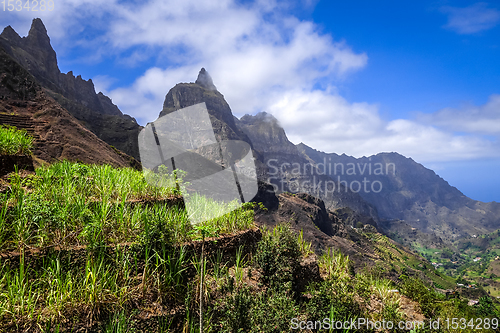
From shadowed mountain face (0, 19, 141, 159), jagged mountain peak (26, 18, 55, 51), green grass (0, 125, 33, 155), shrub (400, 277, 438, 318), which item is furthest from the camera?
jagged mountain peak (26, 18, 55, 51)

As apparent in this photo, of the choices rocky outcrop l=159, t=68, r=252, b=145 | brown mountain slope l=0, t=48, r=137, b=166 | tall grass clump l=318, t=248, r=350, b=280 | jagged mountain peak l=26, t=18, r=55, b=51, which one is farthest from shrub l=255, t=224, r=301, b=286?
rocky outcrop l=159, t=68, r=252, b=145

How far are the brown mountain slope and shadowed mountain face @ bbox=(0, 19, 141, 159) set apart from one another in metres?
28.0

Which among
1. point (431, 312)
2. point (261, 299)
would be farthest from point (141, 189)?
point (431, 312)

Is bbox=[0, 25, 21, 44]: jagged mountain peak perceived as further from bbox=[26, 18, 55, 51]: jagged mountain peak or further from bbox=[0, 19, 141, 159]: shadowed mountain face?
bbox=[26, 18, 55, 51]: jagged mountain peak

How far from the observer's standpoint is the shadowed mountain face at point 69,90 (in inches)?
2344

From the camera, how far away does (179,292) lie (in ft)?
14.9

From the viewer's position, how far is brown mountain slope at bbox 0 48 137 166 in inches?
723

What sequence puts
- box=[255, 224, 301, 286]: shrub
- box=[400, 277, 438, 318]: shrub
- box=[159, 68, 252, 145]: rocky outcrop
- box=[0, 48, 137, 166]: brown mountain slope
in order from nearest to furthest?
box=[255, 224, 301, 286]: shrub
box=[400, 277, 438, 318]: shrub
box=[0, 48, 137, 166]: brown mountain slope
box=[159, 68, 252, 145]: rocky outcrop

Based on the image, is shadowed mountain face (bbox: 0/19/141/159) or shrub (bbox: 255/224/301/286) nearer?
shrub (bbox: 255/224/301/286)

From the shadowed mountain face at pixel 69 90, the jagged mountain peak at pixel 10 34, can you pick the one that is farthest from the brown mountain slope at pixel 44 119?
the jagged mountain peak at pixel 10 34

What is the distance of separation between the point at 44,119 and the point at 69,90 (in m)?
111

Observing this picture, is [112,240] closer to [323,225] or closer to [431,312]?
[431,312]

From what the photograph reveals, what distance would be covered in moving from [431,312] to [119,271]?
7568 millimetres

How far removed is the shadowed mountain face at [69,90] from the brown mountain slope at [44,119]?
28.0 meters
